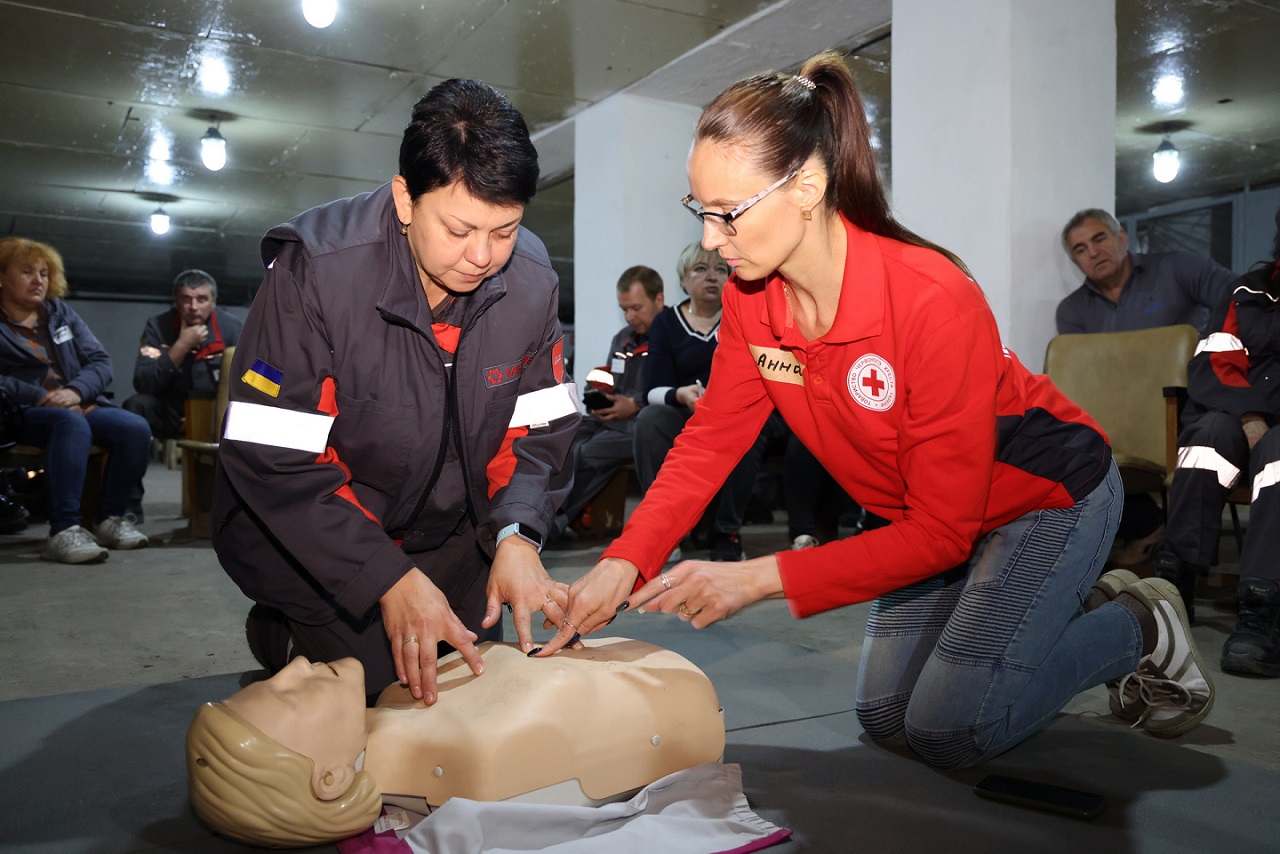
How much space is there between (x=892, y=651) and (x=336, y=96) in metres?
5.62

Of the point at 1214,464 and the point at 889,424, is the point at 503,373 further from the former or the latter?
Result: the point at 1214,464

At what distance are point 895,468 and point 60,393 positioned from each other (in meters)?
4.18

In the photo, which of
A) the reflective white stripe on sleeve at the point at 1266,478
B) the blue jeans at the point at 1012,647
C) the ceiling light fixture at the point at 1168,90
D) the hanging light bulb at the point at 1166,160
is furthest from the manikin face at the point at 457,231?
the hanging light bulb at the point at 1166,160

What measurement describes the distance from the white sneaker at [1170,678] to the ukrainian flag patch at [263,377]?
1653mm

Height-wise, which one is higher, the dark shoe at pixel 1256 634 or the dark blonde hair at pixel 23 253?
the dark blonde hair at pixel 23 253

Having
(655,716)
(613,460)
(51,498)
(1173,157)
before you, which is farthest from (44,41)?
(1173,157)

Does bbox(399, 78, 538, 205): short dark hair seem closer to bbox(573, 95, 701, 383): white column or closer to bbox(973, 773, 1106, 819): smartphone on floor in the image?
bbox(973, 773, 1106, 819): smartphone on floor

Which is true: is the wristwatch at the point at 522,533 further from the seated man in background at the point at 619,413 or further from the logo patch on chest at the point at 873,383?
the seated man in background at the point at 619,413

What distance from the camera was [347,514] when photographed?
1.56 metres

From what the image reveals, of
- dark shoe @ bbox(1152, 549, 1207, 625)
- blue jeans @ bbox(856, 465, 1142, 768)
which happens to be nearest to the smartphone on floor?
blue jeans @ bbox(856, 465, 1142, 768)

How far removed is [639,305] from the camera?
4.84m

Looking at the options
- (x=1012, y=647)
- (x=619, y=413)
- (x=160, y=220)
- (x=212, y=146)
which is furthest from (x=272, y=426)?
(x=160, y=220)

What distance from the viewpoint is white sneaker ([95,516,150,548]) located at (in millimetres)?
4402

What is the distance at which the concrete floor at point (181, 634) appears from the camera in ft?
6.69
